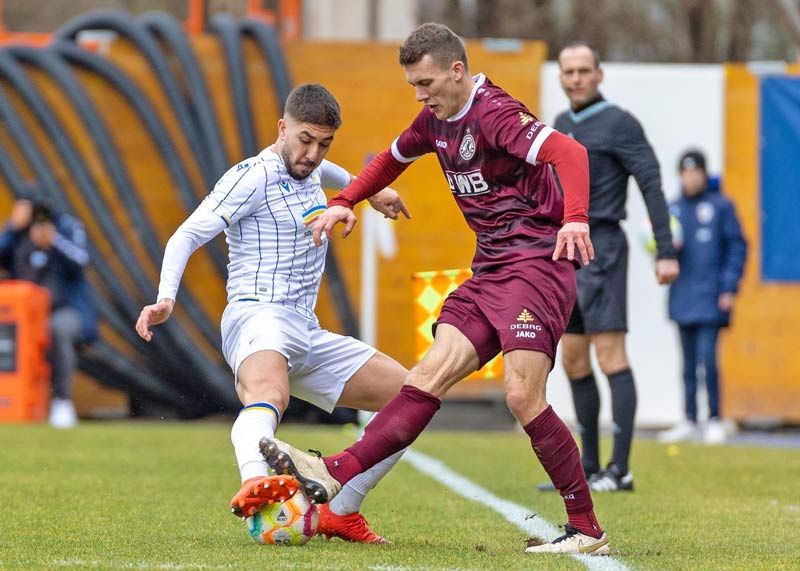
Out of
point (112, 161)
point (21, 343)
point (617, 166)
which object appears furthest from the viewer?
point (112, 161)

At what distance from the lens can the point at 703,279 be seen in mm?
12617

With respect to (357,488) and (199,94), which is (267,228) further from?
(199,94)

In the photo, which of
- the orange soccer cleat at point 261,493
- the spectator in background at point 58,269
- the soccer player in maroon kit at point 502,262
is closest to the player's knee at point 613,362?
the soccer player in maroon kit at point 502,262

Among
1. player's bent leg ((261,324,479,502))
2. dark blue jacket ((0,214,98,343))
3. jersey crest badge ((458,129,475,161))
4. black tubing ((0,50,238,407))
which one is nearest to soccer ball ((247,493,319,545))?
player's bent leg ((261,324,479,502))

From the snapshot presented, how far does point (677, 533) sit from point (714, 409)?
6.41 metres

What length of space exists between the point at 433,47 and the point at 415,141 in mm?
489

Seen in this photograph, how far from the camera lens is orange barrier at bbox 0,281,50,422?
45.5 ft

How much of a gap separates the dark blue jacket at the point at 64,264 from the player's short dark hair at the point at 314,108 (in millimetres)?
8017

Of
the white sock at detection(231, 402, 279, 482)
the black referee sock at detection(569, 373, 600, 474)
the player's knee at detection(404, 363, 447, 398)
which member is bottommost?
the black referee sock at detection(569, 373, 600, 474)

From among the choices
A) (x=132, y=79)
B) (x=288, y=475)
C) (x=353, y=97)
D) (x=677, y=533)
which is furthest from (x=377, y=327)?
(x=288, y=475)

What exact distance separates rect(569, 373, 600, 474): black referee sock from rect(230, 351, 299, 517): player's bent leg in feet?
9.46

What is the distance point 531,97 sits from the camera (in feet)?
48.2

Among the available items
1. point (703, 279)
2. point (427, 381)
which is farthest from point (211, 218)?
point (703, 279)

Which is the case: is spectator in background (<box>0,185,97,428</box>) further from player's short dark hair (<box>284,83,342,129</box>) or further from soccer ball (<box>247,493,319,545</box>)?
soccer ball (<box>247,493,319,545</box>)
